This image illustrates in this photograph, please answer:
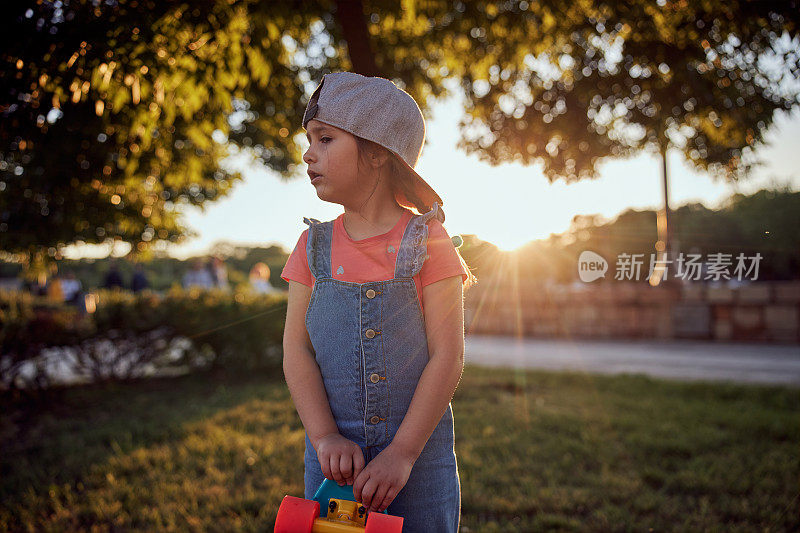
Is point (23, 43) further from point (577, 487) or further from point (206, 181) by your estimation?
point (206, 181)

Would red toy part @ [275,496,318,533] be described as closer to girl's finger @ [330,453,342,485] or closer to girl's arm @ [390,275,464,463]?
girl's finger @ [330,453,342,485]

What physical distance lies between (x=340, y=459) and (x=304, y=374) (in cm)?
28

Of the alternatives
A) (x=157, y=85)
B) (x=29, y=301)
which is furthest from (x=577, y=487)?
(x=29, y=301)

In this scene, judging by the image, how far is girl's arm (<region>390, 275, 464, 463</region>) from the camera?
1.35 meters

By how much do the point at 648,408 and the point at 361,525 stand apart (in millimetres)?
4971

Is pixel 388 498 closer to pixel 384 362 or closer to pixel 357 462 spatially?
pixel 357 462

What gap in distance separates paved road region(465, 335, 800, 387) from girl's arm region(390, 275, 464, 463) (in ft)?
16.8

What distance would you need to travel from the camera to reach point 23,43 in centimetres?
243

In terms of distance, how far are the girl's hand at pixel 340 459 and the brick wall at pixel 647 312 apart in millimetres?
7487

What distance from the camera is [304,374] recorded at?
152 cm

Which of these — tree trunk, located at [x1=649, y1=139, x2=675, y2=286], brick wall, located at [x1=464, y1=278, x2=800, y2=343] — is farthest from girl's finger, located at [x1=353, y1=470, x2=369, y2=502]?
brick wall, located at [x1=464, y1=278, x2=800, y2=343]

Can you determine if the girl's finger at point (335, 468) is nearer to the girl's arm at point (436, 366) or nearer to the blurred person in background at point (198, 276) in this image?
the girl's arm at point (436, 366)

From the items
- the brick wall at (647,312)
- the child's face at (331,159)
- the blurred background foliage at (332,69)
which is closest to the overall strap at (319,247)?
the child's face at (331,159)

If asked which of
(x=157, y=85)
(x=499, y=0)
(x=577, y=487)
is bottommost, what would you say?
(x=577, y=487)
